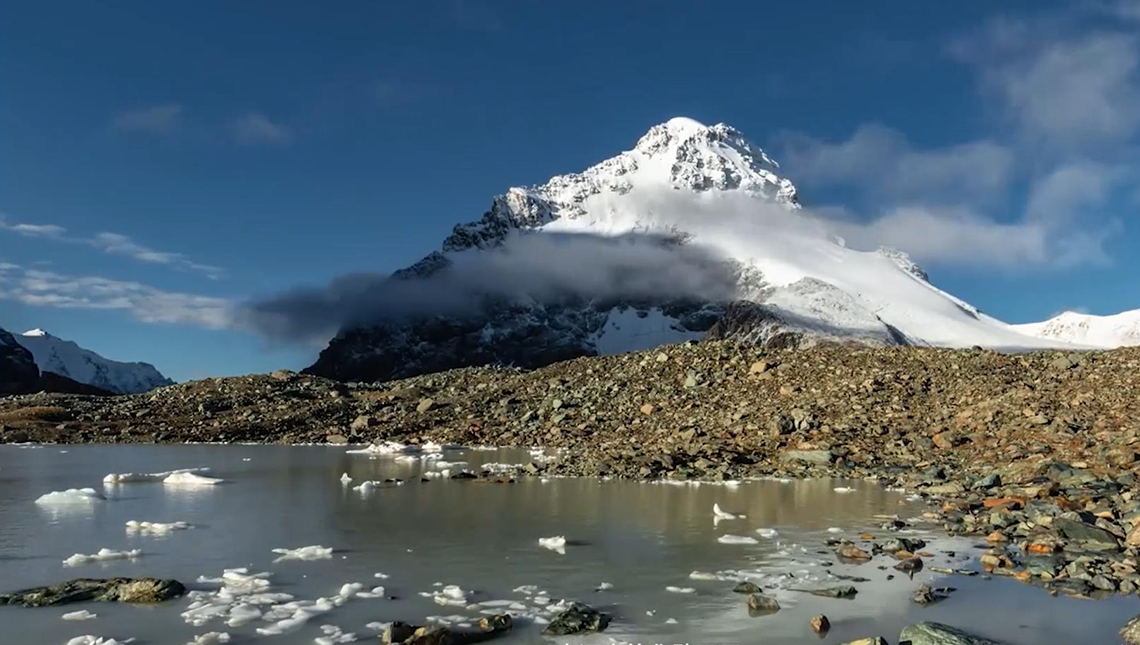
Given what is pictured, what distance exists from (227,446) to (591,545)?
28652mm

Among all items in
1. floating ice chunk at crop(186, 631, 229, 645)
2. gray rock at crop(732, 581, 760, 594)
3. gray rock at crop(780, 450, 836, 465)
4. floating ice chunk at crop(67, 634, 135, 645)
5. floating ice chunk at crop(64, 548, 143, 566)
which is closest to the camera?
floating ice chunk at crop(67, 634, 135, 645)

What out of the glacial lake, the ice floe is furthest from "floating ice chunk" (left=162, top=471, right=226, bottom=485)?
the glacial lake

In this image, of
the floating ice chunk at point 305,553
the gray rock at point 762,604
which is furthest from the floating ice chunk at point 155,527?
the gray rock at point 762,604

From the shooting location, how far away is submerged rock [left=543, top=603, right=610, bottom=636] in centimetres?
829

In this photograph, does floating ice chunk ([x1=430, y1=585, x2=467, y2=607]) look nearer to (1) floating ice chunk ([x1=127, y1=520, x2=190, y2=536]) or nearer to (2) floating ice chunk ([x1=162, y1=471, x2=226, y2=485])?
(1) floating ice chunk ([x1=127, y1=520, x2=190, y2=536])

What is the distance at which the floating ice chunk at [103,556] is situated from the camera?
11.1 metres

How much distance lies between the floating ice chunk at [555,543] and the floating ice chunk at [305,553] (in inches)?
135

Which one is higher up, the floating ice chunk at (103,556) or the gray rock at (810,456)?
the gray rock at (810,456)

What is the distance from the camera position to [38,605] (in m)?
9.05

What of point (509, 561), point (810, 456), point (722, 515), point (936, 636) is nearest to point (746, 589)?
point (936, 636)

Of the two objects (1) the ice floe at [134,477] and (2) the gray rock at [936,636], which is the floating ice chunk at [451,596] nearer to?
(2) the gray rock at [936,636]

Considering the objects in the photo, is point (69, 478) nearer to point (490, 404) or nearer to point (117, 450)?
point (117, 450)

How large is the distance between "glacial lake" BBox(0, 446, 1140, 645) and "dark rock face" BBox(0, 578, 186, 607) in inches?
8.6

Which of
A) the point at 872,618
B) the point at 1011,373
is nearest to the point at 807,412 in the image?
the point at 1011,373
